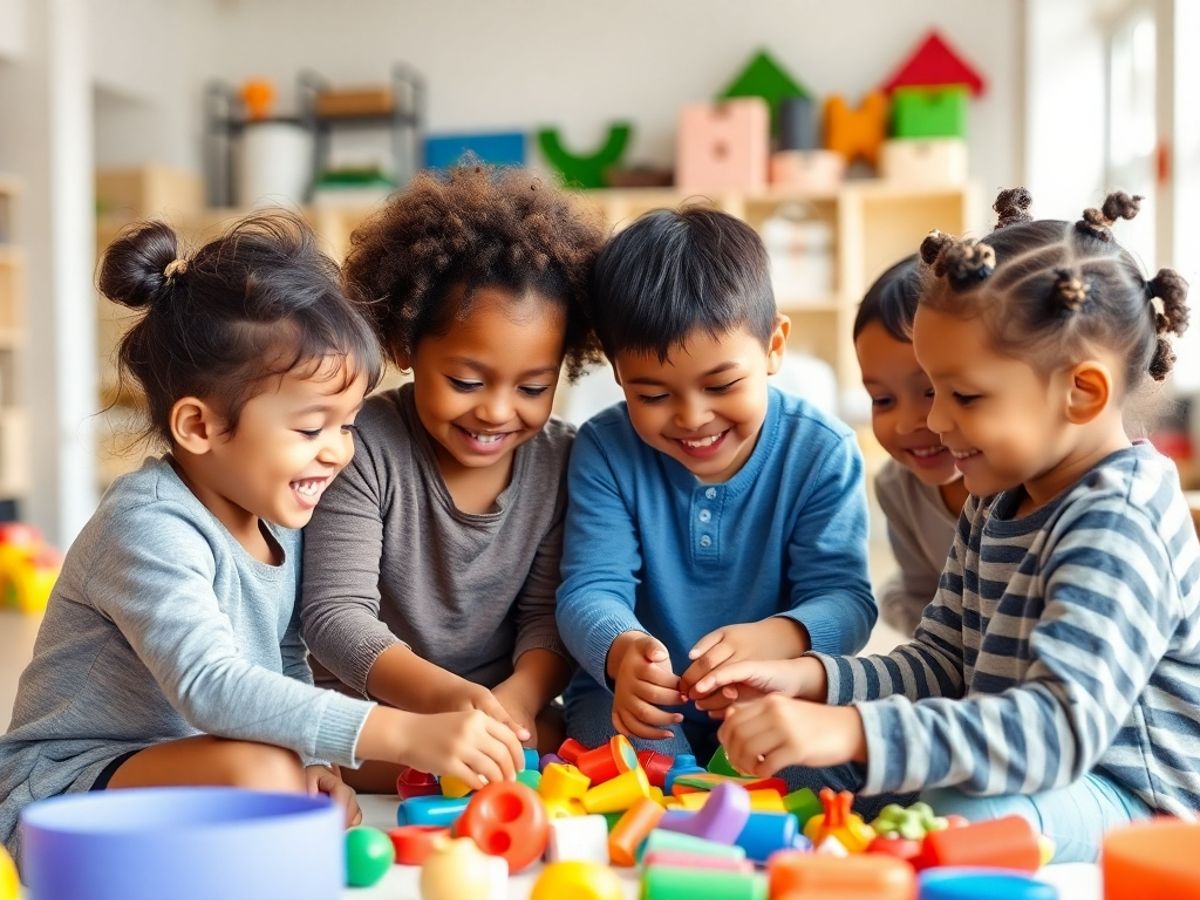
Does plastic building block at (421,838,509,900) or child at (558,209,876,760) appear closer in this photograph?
plastic building block at (421,838,509,900)

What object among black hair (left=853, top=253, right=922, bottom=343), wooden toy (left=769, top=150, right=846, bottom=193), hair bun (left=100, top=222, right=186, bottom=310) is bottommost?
black hair (left=853, top=253, right=922, bottom=343)

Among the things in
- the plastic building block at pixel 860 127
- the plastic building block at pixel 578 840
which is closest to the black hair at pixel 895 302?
the plastic building block at pixel 578 840

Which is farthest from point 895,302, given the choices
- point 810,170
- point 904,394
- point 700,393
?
point 810,170

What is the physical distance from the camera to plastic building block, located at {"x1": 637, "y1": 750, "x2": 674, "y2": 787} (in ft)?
4.30

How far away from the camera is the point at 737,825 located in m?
1.05

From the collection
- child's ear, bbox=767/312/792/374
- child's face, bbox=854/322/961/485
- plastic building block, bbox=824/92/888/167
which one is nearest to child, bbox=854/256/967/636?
child's face, bbox=854/322/961/485

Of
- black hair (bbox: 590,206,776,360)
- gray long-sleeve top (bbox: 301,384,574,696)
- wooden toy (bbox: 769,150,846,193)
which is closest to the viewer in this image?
black hair (bbox: 590,206,776,360)

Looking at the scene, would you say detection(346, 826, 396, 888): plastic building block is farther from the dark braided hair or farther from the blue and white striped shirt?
the dark braided hair

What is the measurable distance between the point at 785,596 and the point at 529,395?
363 mm

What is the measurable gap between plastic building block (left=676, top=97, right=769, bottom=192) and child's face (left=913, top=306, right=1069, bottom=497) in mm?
4187

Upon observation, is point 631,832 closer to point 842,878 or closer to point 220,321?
point 842,878

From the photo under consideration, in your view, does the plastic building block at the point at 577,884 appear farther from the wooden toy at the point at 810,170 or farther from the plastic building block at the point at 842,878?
the wooden toy at the point at 810,170

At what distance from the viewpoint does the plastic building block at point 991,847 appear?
0.96 meters

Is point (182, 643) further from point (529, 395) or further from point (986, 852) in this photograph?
point (986, 852)
